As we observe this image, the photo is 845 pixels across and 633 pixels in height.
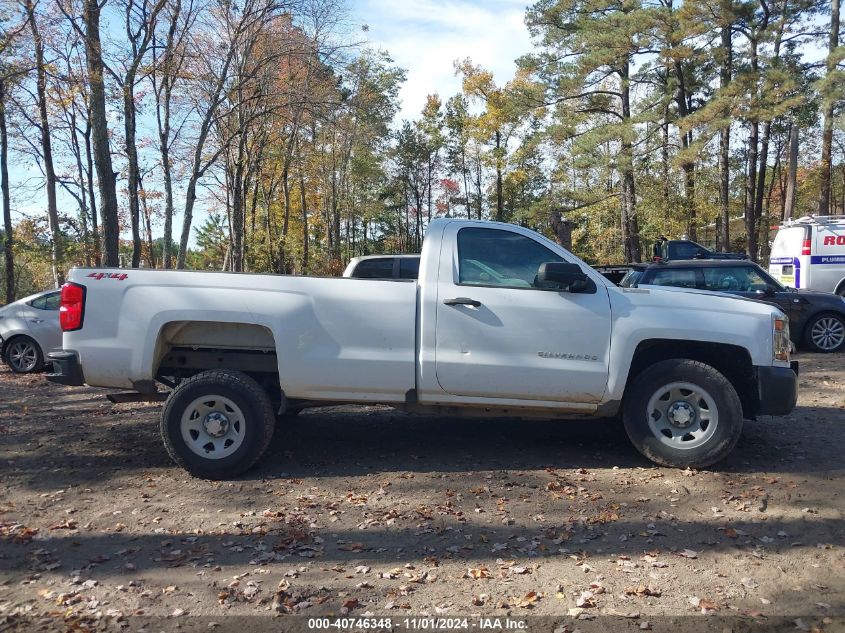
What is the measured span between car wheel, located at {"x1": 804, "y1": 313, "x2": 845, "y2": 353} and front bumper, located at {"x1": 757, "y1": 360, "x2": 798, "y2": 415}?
7.55 meters

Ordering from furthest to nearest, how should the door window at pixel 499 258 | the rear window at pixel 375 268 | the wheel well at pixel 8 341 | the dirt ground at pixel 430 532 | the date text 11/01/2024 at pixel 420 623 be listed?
the wheel well at pixel 8 341 < the rear window at pixel 375 268 < the door window at pixel 499 258 < the dirt ground at pixel 430 532 < the date text 11/01/2024 at pixel 420 623

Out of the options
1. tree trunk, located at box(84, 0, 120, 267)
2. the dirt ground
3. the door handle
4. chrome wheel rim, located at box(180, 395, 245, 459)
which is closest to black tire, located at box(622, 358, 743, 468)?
the dirt ground

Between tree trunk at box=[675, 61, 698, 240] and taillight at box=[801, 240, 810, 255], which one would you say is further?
tree trunk at box=[675, 61, 698, 240]

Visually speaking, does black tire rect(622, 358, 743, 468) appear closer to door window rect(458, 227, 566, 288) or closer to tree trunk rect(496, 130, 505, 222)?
door window rect(458, 227, 566, 288)

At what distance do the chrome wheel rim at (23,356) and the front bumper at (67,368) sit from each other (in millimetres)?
6676

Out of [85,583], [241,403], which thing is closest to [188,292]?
[241,403]

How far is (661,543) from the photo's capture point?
4.22 m

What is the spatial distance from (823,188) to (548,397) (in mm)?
27366

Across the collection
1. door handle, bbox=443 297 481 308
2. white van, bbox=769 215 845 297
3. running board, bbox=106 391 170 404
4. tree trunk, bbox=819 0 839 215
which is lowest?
running board, bbox=106 391 170 404

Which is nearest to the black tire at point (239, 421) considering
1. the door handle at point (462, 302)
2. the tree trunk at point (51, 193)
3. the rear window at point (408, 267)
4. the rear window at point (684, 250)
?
the door handle at point (462, 302)

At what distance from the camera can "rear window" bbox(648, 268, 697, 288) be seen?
11164mm

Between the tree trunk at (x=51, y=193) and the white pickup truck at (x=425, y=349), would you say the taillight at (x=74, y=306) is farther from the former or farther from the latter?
the tree trunk at (x=51, y=193)

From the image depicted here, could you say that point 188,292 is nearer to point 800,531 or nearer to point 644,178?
point 800,531

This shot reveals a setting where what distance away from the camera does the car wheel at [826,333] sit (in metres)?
11.8
